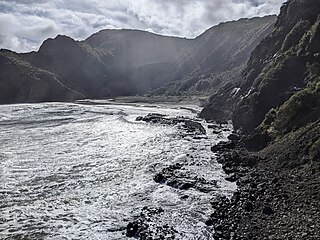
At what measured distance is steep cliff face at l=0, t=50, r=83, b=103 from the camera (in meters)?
166

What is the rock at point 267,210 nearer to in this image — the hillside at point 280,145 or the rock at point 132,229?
the hillside at point 280,145

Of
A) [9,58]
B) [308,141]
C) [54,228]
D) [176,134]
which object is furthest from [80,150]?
[9,58]

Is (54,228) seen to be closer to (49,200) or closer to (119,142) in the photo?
(49,200)

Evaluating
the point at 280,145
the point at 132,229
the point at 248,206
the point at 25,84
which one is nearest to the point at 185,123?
the point at 280,145

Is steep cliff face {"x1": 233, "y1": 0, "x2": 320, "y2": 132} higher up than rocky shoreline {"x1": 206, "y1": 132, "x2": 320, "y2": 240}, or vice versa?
steep cliff face {"x1": 233, "y1": 0, "x2": 320, "y2": 132}

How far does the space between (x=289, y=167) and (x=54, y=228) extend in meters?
21.8

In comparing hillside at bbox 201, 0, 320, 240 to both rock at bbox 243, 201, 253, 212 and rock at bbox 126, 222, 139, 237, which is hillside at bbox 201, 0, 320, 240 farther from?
rock at bbox 126, 222, 139, 237

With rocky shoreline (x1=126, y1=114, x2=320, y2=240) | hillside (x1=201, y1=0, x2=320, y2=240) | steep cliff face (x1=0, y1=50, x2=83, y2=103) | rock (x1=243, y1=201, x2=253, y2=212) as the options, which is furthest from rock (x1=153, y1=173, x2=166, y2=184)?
steep cliff face (x1=0, y1=50, x2=83, y2=103)

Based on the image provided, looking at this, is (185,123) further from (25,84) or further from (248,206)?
(25,84)

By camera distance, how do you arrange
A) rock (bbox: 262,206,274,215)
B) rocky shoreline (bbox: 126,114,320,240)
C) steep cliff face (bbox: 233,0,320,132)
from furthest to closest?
steep cliff face (bbox: 233,0,320,132) < rock (bbox: 262,206,274,215) < rocky shoreline (bbox: 126,114,320,240)

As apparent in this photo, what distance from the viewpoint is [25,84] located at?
168250 millimetres

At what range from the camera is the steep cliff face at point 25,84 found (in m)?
166

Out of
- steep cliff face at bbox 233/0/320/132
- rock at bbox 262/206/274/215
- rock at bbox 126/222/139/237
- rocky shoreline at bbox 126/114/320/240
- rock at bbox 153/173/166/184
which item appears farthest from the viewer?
steep cliff face at bbox 233/0/320/132

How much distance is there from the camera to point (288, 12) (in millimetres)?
75188
